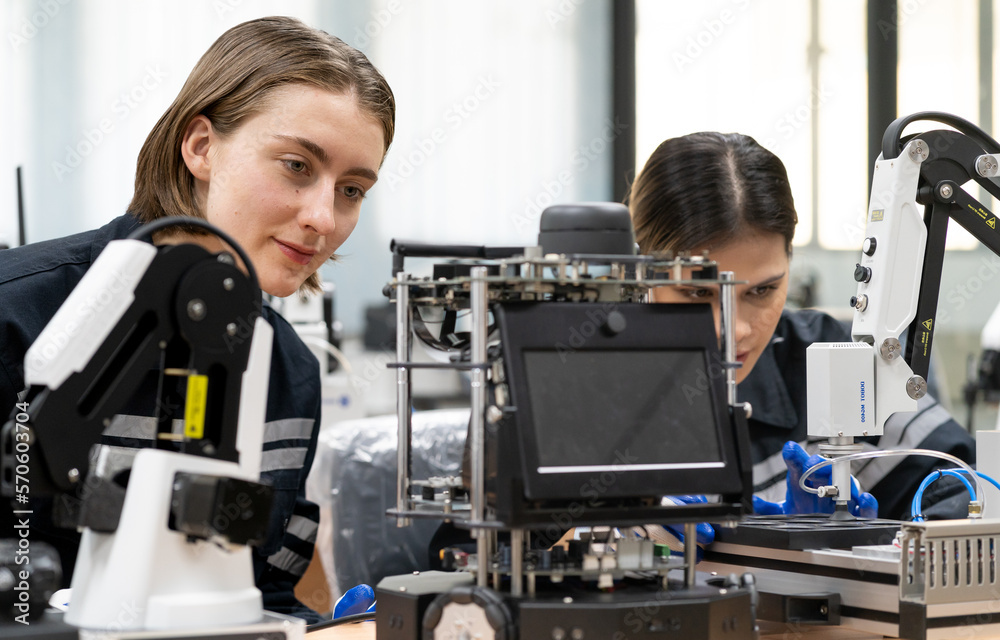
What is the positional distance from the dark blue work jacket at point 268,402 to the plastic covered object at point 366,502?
0.94 ft

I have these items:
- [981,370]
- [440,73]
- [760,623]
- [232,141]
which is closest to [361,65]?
[232,141]

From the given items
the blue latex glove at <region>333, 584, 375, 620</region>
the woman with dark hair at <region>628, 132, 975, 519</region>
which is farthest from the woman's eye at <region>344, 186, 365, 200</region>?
the blue latex glove at <region>333, 584, 375, 620</region>

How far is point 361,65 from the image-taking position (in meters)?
1.59

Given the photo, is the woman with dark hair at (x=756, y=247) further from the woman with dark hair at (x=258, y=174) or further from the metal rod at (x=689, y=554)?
the metal rod at (x=689, y=554)

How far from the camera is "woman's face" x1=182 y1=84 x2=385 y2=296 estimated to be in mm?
1480

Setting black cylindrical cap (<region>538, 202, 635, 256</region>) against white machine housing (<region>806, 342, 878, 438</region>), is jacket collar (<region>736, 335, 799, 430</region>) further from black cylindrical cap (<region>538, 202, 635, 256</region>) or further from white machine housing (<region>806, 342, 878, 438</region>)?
black cylindrical cap (<region>538, 202, 635, 256</region>)

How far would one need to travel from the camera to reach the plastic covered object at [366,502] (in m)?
2.07

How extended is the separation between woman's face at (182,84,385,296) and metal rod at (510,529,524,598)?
71 cm

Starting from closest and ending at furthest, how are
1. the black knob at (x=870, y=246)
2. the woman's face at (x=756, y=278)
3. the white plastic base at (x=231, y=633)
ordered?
the white plastic base at (x=231, y=633) < the black knob at (x=870, y=246) < the woman's face at (x=756, y=278)

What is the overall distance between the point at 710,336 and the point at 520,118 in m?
4.48

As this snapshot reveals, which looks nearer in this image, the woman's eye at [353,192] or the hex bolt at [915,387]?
the hex bolt at [915,387]

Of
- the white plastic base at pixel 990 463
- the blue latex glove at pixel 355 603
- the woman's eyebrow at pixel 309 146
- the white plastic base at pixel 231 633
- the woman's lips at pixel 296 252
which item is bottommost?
the blue latex glove at pixel 355 603

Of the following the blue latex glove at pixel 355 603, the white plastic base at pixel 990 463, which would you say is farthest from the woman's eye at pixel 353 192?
the white plastic base at pixel 990 463

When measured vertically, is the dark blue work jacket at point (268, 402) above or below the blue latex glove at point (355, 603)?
above
